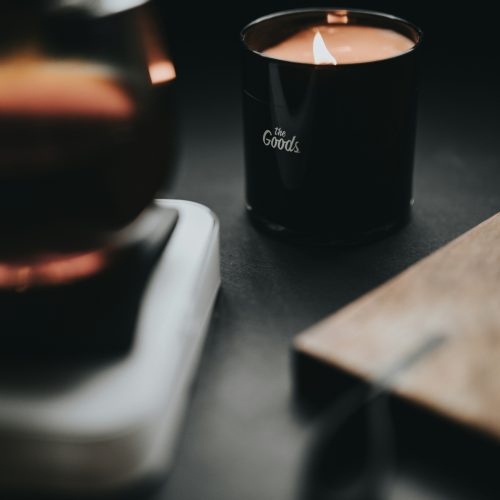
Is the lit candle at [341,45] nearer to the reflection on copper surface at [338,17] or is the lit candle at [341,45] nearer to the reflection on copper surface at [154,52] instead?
the reflection on copper surface at [338,17]

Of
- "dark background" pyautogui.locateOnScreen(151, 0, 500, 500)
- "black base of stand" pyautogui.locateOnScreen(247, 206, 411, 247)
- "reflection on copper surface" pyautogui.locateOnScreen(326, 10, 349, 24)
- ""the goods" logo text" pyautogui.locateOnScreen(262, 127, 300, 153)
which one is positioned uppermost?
"reflection on copper surface" pyautogui.locateOnScreen(326, 10, 349, 24)

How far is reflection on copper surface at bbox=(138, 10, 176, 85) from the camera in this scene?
0.38m

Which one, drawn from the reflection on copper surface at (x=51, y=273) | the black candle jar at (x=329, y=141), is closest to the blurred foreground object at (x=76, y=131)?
the reflection on copper surface at (x=51, y=273)

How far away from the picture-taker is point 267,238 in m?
0.55

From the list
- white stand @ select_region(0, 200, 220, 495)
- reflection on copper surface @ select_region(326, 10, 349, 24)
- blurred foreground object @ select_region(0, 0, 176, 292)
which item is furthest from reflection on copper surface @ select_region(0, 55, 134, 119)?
reflection on copper surface @ select_region(326, 10, 349, 24)

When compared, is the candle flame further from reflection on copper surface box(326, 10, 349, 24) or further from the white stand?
the white stand

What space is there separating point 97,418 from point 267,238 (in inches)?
9.6

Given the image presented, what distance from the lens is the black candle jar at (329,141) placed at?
472 mm

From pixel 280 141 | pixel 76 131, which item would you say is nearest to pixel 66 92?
pixel 76 131

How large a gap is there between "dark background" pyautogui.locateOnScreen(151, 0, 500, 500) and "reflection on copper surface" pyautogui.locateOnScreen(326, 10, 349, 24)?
0.14m

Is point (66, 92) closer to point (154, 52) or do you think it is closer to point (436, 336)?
point (154, 52)

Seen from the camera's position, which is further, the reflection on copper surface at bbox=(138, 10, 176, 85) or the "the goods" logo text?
the "the goods" logo text

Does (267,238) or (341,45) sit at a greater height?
(341,45)

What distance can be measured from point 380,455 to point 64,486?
14 centimetres
